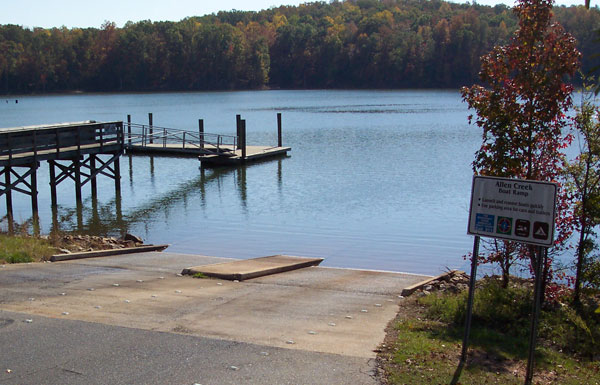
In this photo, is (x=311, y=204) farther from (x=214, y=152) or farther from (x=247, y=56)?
(x=247, y=56)

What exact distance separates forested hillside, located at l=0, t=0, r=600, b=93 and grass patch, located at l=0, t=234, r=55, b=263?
13052 centimetres

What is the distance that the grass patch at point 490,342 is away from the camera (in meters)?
7.02

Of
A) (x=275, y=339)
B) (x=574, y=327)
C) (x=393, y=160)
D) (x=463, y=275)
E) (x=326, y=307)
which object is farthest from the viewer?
(x=393, y=160)

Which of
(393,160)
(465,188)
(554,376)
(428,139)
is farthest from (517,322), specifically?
(428,139)

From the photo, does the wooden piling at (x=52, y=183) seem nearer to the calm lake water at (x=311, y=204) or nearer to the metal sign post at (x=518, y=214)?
the calm lake water at (x=311, y=204)

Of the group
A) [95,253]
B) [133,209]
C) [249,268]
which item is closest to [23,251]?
[95,253]

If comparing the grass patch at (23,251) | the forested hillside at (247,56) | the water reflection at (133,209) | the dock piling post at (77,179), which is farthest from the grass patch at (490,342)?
the forested hillside at (247,56)

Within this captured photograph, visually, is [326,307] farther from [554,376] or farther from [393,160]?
[393,160]

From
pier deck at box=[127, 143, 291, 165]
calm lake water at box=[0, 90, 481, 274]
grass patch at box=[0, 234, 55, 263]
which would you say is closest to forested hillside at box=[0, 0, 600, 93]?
calm lake water at box=[0, 90, 481, 274]

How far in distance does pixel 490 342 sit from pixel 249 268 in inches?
213

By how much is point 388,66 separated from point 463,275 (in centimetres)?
14004

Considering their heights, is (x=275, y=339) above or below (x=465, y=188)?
above

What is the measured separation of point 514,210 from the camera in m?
7.01

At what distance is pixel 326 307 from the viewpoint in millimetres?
9820
